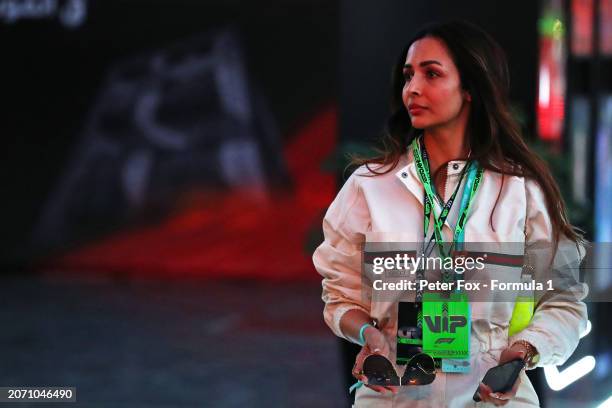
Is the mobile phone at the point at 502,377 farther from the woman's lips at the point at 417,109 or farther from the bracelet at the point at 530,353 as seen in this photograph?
the woman's lips at the point at 417,109

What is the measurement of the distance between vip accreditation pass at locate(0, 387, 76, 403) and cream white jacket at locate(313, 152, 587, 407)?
3.72 meters

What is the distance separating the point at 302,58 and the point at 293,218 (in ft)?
5.84

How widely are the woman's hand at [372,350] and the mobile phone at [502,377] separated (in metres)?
0.18

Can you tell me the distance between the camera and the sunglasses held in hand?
1.93m

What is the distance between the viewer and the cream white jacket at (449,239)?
205 cm

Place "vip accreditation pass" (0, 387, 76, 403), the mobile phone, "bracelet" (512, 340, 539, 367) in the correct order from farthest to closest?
1. "vip accreditation pass" (0, 387, 76, 403)
2. "bracelet" (512, 340, 539, 367)
3. the mobile phone

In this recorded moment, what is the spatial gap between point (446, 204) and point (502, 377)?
401 millimetres

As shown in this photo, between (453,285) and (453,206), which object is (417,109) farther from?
(453,285)

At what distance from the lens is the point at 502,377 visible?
1.87 metres

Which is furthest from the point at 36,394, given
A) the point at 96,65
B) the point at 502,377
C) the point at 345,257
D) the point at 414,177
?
the point at 96,65

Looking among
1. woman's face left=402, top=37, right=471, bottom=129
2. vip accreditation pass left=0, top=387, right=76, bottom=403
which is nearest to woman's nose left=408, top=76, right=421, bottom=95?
woman's face left=402, top=37, right=471, bottom=129

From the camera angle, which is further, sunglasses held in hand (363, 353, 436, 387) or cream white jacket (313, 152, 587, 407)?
cream white jacket (313, 152, 587, 407)

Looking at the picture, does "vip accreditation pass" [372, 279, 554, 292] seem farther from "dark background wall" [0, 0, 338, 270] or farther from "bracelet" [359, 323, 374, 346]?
"dark background wall" [0, 0, 338, 270]

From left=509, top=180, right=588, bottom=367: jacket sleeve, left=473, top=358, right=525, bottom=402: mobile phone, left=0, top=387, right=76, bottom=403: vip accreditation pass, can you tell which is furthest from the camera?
left=0, top=387, right=76, bottom=403: vip accreditation pass
